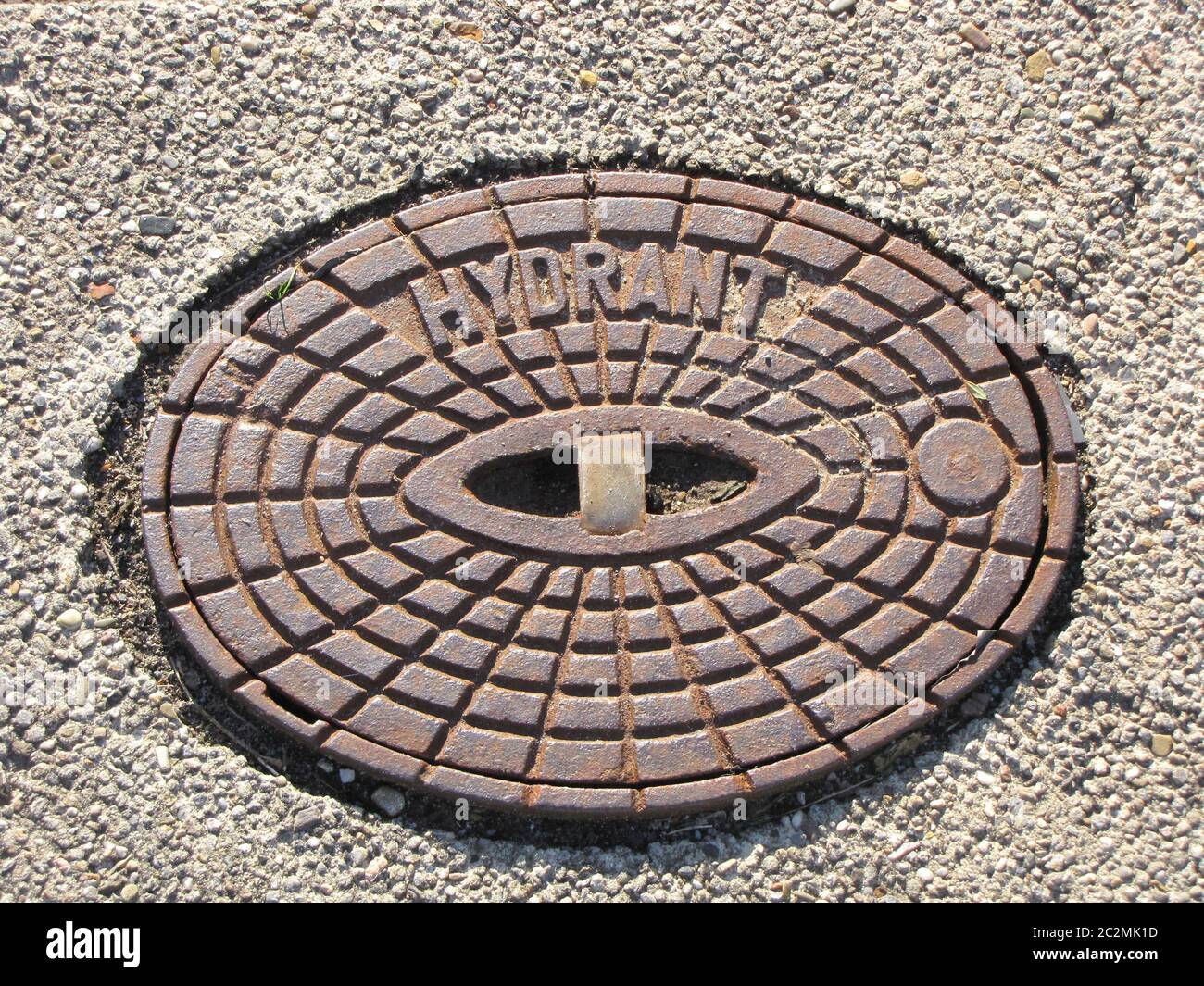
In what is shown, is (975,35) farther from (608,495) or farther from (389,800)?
(389,800)

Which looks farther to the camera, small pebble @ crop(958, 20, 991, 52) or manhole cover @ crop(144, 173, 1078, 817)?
small pebble @ crop(958, 20, 991, 52)

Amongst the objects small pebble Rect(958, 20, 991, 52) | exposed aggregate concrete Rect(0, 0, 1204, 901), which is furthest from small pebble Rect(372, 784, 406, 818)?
small pebble Rect(958, 20, 991, 52)

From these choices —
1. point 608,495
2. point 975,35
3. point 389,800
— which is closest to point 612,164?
point 608,495

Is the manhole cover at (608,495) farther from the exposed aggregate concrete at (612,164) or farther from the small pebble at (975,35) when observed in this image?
the small pebble at (975,35)

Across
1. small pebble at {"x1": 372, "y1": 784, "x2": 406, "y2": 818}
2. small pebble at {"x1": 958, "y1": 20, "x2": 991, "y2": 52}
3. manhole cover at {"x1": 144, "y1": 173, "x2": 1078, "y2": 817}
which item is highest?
small pebble at {"x1": 958, "y1": 20, "x2": 991, "y2": 52}

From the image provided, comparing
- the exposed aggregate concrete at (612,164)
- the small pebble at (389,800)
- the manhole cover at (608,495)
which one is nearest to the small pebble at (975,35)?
the exposed aggregate concrete at (612,164)

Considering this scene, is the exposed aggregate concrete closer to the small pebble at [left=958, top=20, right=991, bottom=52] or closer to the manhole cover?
the small pebble at [left=958, top=20, right=991, bottom=52]
